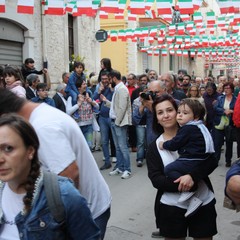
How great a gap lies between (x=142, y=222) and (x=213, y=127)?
3880 millimetres

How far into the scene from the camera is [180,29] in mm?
19250

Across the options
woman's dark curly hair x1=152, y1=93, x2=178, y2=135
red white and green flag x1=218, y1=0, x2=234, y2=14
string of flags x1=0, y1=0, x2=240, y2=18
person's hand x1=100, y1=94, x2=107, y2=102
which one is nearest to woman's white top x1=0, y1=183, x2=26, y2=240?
woman's dark curly hair x1=152, y1=93, x2=178, y2=135

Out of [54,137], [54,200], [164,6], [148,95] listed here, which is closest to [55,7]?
[164,6]

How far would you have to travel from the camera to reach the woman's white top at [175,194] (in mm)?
2971

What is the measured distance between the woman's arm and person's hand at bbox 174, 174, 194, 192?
44mm

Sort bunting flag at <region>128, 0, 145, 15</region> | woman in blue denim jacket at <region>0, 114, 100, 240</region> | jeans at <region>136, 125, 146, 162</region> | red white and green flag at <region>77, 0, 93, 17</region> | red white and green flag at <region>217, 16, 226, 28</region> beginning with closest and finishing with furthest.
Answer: woman in blue denim jacket at <region>0, 114, 100, 240</region>, jeans at <region>136, 125, 146, 162</region>, bunting flag at <region>128, 0, 145, 15</region>, red white and green flag at <region>77, 0, 93, 17</region>, red white and green flag at <region>217, 16, 226, 28</region>

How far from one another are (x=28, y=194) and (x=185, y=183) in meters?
1.49

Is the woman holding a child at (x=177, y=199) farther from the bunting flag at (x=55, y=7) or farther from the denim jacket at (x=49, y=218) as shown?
the bunting flag at (x=55, y=7)

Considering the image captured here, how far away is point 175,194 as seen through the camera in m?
2.99

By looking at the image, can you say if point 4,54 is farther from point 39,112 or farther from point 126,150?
point 39,112

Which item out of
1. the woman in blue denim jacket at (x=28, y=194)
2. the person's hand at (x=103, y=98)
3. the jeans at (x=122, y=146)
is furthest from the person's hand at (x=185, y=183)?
the person's hand at (x=103, y=98)

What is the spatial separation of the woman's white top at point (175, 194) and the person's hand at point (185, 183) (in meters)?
0.08

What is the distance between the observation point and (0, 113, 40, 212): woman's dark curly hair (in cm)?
165

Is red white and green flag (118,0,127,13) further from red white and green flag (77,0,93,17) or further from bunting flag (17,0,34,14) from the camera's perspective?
bunting flag (17,0,34,14)
